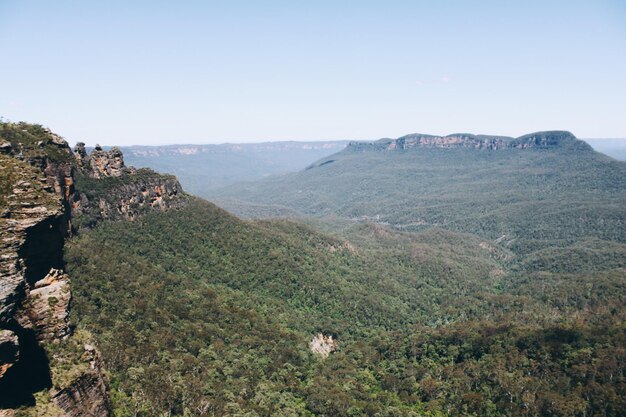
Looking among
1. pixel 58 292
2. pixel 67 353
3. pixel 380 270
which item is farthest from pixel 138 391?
pixel 380 270

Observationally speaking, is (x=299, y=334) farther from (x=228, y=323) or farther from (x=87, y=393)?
(x=87, y=393)

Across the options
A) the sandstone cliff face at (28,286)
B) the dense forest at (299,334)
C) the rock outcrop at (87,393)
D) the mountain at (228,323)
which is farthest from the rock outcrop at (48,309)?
the dense forest at (299,334)

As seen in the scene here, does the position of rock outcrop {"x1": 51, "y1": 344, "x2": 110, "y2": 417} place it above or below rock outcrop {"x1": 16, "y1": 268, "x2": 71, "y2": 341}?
below

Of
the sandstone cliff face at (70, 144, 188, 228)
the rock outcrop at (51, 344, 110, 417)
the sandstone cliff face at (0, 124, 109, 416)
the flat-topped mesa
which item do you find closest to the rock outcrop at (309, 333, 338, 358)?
the sandstone cliff face at (70, 144, 188, 228)

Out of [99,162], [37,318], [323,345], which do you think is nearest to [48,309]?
[37,318]

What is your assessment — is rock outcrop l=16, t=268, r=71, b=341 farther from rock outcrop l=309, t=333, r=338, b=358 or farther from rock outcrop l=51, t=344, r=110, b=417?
rock outcrop l=309, t=333, r=338, b=358

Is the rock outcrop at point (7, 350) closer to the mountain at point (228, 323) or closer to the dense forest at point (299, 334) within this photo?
the mountain at point (228, 323)

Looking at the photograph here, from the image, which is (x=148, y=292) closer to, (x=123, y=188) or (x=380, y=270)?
(x=123, y=188)

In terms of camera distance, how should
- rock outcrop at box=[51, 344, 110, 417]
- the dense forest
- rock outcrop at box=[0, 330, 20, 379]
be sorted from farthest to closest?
1. the dense forest
2. rock outcrop at box=[51, 344, 110, 417]
3. rock outcrop at box=[0, 330, 20, 379]
